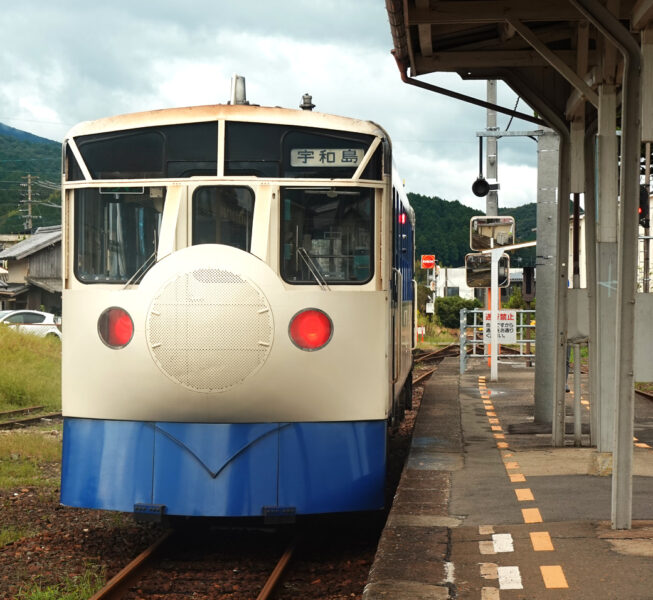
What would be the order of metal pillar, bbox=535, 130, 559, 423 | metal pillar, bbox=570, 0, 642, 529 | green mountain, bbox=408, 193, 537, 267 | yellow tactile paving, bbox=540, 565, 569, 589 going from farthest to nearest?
1. green mountain, bbox=408, 193, 537, 267
2. metal pillar, bbox=535, 130, 559, 423
3. metal pillar, bbox=570, 0, 642, 529
4. yellow tactile paving, bbox=540, 565, 569, 589

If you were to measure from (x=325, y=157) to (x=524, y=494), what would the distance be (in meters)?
2.93

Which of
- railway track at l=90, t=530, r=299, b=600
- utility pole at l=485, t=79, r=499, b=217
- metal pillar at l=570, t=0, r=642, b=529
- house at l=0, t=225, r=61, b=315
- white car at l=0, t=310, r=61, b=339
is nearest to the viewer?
metal pillar at l=570, t=0, r=642, b=529

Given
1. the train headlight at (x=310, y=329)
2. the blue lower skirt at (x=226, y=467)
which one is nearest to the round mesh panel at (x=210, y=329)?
the train headlight at (x=310, y=329)

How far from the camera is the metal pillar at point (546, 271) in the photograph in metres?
13.3

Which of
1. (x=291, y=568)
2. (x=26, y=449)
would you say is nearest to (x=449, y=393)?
(x=26, y=449)

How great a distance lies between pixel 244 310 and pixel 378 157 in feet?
4.91

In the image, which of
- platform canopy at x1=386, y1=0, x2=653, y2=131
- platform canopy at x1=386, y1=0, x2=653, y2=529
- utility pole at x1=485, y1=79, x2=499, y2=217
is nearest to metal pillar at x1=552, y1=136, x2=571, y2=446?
platform canopy at x1=386, y1=0, x2=653, y2=529

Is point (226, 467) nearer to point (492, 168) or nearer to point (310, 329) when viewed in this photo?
point (310, 329)

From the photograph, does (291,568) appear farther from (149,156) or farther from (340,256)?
(149,156)

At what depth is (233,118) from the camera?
24.8 feet

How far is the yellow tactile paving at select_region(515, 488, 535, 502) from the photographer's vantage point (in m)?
7.95

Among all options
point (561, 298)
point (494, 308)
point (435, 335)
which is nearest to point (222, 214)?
point (561, 298)

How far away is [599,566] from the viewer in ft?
19.0

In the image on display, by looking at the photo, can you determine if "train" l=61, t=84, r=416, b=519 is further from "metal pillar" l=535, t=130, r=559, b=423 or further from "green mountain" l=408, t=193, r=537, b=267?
"green mountain" l=408, t=193, r=537, b=267
